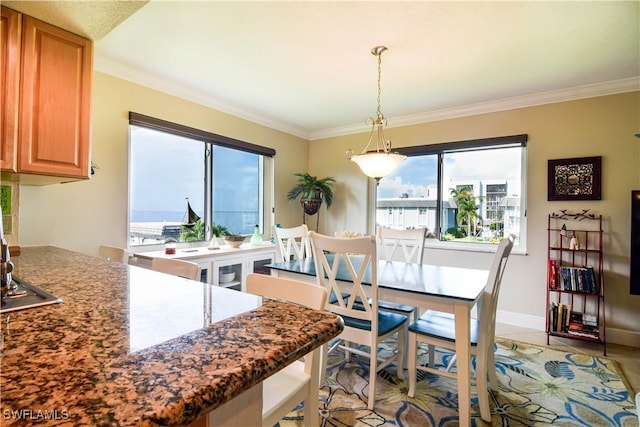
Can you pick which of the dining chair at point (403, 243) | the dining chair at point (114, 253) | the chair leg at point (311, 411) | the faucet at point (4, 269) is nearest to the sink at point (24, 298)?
the faucet at point (4, 269)

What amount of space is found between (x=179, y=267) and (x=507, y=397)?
2190mm

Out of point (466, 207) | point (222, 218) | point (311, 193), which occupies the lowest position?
point (222, 218)

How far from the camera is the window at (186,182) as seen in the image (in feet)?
9.45

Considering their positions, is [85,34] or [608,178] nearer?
[85,34]

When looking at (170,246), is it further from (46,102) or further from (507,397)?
(507,397)

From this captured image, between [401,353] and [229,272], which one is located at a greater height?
[229,272]

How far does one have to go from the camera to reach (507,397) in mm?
1976

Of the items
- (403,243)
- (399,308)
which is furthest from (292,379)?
(403,243)

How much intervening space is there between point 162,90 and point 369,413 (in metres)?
3.20

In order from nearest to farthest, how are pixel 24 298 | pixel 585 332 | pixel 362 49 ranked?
1. pixel 24 298
2. pixel 362 49
3. pixel 585 332

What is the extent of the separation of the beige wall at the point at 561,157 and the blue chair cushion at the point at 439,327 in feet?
5.45

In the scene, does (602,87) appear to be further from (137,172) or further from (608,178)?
(137,172)

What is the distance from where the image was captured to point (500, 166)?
345cm

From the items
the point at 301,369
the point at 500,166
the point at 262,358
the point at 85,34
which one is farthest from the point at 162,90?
the point at 500,166
